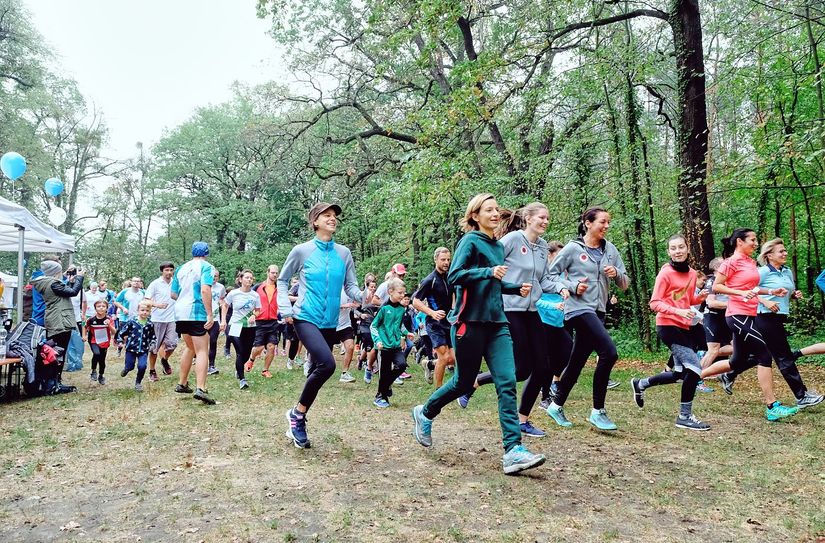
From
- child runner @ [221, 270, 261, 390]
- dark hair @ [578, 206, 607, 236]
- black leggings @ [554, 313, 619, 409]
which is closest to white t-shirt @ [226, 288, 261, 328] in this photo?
child runner @ [221, 270, 261, 390]

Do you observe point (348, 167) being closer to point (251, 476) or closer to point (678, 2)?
point (678, 2)

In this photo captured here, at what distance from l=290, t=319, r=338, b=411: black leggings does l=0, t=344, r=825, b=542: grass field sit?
20.7 inches

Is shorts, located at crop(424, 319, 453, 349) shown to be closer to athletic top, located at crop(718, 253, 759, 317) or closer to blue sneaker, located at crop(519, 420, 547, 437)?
blue sneaker, located at crop(519, 420, 547, 437)

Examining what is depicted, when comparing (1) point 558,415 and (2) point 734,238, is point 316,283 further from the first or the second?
(2) point 734,238

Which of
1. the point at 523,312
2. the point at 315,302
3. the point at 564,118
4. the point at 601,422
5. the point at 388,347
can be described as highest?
the point at 564,118

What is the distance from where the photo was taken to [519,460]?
4195mm

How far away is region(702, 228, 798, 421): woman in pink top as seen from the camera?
6.16m

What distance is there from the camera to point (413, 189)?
46.7 ft

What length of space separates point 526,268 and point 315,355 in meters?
1.86

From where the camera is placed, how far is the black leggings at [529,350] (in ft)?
17.3

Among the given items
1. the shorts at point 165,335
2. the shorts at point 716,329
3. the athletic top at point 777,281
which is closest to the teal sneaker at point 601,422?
the athletic top at point 777,281

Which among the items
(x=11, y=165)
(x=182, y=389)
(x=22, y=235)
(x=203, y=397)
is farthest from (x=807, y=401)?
(x=11, y=165)

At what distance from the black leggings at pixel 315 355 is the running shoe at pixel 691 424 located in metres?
3.44

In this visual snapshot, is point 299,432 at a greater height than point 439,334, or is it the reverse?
point 439,334
